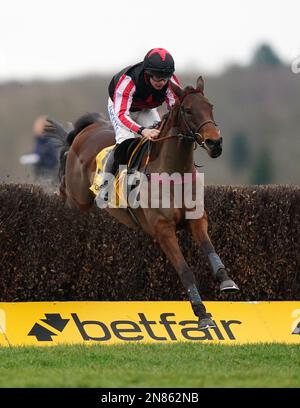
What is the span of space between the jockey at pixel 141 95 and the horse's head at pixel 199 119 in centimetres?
23

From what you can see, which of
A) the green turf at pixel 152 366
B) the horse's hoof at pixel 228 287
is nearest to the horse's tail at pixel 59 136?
the green turf at pixel 152 366

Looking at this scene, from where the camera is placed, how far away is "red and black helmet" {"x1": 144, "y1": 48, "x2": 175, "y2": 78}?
26.3ft

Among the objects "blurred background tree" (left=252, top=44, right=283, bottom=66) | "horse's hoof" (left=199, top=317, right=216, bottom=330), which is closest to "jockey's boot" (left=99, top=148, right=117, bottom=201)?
"horse's hoof" (left=199, top=317, right=216, bottom=330)

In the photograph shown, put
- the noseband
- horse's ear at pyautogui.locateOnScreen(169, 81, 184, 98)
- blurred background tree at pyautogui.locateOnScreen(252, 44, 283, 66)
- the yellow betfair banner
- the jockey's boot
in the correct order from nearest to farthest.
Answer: the noseband, horse's ear at pyautogui.locateOnScreen(169, 81, 184, 98), the yellow betfair banner, the jockey's boot, blurred background tree at pyautogui.locateOnScreen(252, 44, 283, 66)

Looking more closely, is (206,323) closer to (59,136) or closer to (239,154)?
(59,136)

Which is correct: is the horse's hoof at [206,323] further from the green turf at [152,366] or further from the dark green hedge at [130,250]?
the dark green hedge at [130,250]

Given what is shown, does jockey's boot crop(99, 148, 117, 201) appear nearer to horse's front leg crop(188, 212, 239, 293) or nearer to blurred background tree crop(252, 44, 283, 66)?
horse's front leg crop(188, 212, 239, 293)

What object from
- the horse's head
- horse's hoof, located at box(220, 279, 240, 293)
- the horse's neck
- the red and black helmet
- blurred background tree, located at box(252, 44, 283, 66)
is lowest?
blurred background tree, located at box(252, 44, 283, 66)

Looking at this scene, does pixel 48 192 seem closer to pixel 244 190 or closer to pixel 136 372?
pixel 244 190

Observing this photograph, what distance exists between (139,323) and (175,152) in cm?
171

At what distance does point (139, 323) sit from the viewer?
342 inches

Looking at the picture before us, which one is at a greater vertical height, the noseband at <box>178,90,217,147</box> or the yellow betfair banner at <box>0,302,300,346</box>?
the noseband at <box>178,90,217,147</box>

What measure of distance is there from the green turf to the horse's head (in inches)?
62.9

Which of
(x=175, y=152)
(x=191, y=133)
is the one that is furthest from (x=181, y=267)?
(x=191, y=133)
